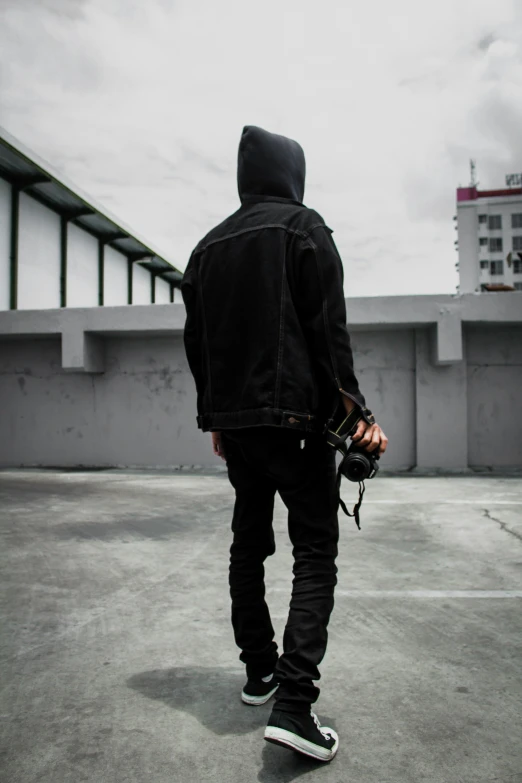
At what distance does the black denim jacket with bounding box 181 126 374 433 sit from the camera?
174cm

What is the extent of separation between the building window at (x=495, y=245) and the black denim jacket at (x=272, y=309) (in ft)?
251

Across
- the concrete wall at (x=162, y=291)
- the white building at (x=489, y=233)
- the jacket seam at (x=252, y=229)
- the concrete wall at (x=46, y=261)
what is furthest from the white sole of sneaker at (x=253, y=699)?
the white building at (x=489, y=233)

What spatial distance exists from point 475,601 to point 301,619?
1.63 m

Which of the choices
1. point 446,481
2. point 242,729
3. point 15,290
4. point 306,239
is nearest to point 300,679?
point 242,729

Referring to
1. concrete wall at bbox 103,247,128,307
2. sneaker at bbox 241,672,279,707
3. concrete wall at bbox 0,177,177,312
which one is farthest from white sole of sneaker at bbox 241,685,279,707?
concrete wall at bbox 103,247,128,307

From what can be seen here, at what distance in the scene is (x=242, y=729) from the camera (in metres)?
1.79

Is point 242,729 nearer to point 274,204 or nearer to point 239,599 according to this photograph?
point 239,599

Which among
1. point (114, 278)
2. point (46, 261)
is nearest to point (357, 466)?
point (46, 261)

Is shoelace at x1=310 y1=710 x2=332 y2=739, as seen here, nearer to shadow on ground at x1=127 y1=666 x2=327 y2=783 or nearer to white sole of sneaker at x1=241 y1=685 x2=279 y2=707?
shadow on ground at x1=127 y1=666 x2=327 y2=783

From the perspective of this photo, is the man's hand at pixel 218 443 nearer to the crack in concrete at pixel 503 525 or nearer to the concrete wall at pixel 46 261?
the crack in concrete at pixel 503 525

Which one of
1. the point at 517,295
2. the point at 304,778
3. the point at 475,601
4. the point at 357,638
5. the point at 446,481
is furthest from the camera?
the point at 517,295

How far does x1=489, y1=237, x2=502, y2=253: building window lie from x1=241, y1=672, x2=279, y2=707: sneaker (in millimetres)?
77004

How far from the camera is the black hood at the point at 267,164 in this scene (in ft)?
6.41

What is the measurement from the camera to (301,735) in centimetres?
157
